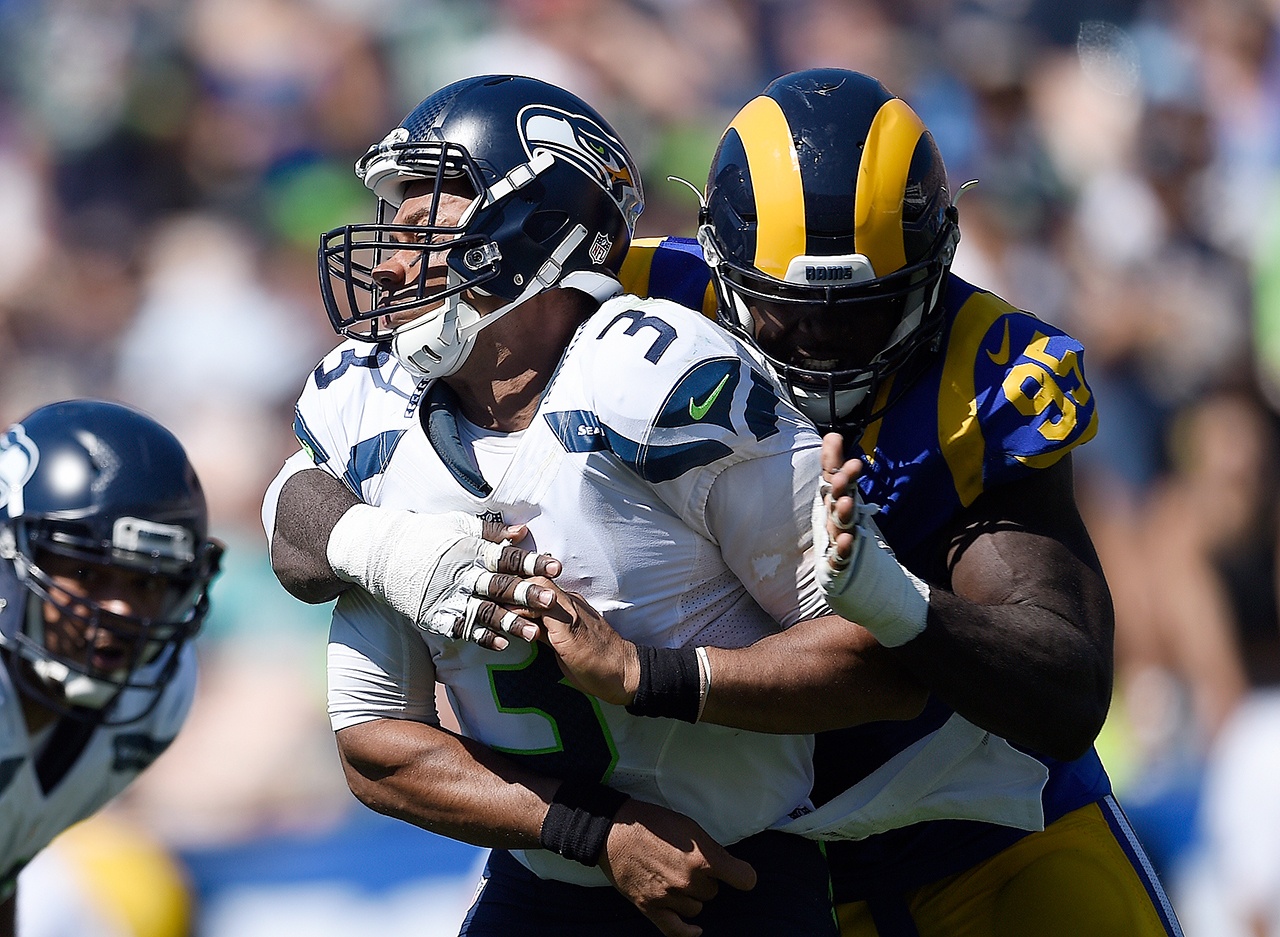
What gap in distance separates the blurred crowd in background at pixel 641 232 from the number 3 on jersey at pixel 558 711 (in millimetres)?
2262

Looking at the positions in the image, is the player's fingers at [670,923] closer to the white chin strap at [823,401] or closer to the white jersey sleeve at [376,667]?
the white jersey sleeve at [376,667]

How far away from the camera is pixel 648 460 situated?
1.89m

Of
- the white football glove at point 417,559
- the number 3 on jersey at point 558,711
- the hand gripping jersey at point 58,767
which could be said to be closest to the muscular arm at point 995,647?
the number 3 on jersey at point 558,711

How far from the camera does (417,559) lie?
193 cm

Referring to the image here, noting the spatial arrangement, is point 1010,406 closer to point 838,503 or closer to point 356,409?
point 838,503

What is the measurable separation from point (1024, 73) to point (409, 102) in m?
2.34

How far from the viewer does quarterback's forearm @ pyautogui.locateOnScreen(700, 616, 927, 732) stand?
6.21ft

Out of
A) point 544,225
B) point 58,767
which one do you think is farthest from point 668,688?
point 58,767

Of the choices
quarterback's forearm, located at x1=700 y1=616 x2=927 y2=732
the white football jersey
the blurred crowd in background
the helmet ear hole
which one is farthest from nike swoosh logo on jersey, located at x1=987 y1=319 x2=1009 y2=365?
the blurred crowd in background

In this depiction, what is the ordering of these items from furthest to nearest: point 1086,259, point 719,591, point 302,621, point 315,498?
point 1086,259 < point 302,621 < point 315,498 < point 719,591

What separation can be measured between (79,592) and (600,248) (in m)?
0.91

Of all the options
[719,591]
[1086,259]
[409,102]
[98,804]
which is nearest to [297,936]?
[98,804]

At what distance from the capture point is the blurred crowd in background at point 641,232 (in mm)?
4434

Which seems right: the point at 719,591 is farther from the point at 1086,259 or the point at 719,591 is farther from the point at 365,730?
the point at 1086,259
